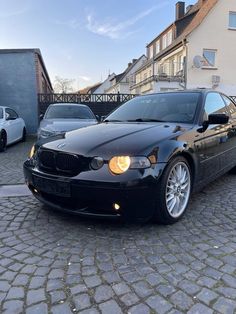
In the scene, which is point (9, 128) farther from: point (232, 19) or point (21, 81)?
point (232, 19)

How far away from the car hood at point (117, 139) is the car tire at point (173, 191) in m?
0.32

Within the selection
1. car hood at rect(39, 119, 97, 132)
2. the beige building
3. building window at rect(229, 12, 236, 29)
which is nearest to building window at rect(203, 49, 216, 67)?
the beige building

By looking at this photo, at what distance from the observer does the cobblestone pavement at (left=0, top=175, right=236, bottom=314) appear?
210 cm

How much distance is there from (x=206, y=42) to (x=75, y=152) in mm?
21638

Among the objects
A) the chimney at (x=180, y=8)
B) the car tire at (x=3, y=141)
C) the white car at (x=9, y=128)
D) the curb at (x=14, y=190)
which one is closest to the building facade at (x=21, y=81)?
the white car at (x=9, y=128)

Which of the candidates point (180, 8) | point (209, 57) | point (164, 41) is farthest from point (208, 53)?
point (180, 8)

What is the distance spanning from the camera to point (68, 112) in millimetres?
9227

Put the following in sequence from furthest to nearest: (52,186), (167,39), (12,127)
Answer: (167,39) < (12,127) < (52,186)

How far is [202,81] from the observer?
21953mm

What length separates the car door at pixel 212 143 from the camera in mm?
3896

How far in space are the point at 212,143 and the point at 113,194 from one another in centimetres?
191

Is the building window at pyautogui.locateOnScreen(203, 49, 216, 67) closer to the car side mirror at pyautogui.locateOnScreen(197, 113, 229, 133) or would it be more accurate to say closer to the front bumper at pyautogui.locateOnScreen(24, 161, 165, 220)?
the car side mirror at pyautogui.locateOnScreen(197, 113, 229, 133)

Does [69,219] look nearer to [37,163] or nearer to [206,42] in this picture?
[37,163]

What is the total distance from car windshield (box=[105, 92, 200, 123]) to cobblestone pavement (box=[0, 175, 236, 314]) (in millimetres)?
1282
